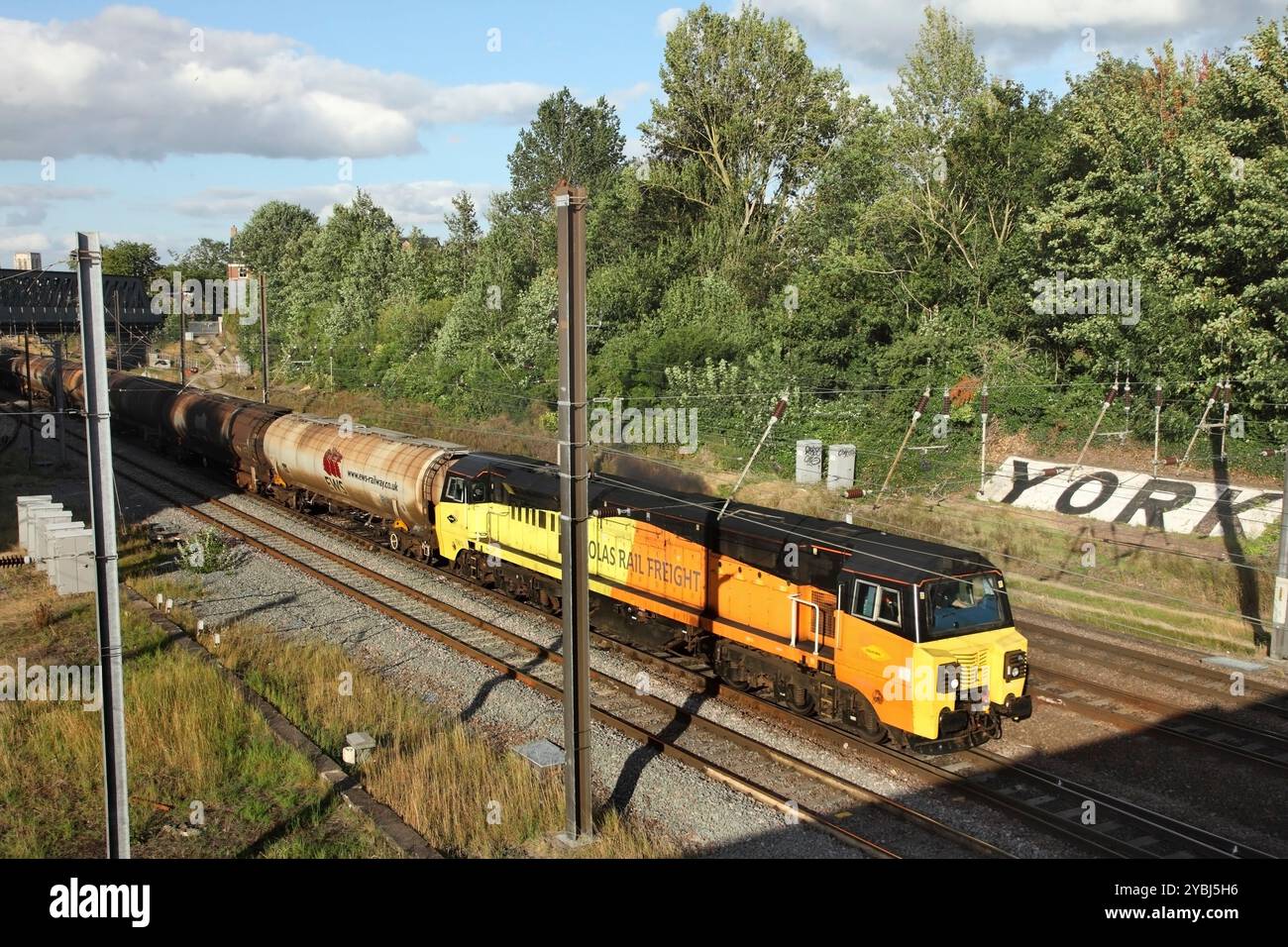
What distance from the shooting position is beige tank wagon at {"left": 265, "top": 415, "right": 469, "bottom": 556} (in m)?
23.5

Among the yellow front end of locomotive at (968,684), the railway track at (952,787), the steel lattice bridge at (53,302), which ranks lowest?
the railway track at (952,787)

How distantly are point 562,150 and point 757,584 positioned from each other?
155 feet

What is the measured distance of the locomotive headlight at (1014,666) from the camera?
12.8m

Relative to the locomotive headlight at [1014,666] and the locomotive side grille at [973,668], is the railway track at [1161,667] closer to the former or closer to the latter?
the locomotive headlight at [1014,666]

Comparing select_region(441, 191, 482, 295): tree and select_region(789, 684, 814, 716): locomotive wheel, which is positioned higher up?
select_region(441, 191, 482, 295): tree

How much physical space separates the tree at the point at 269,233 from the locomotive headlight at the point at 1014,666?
90.8m

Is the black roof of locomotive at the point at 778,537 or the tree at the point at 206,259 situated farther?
the tree at the point at 206,259

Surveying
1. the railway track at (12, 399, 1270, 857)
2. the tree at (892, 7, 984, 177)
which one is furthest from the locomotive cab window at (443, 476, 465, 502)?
the tree at (892, 7, 984, 177)

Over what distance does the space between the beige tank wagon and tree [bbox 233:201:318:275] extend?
67843mm

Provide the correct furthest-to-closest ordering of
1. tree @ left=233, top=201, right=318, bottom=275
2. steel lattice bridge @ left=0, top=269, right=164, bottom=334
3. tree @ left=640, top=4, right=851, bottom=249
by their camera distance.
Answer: tree @ left=233, top=201, right=318, bottom=275, steel lattice bridge @ left=0, top=269, right=164, bottom=334, tree @ left=640, top=4, right=851, bottom=249

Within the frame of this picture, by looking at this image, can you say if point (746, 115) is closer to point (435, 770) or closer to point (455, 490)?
point (455, 490)

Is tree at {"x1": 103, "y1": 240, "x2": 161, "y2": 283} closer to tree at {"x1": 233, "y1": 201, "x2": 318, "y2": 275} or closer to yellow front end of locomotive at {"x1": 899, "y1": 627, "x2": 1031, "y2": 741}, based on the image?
tree at {"x1": 233, "y1": 201, "x2": 318, "y2": 275}

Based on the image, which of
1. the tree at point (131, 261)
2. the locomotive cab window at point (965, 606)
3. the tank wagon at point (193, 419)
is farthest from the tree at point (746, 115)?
the tree at point (131, 261)
